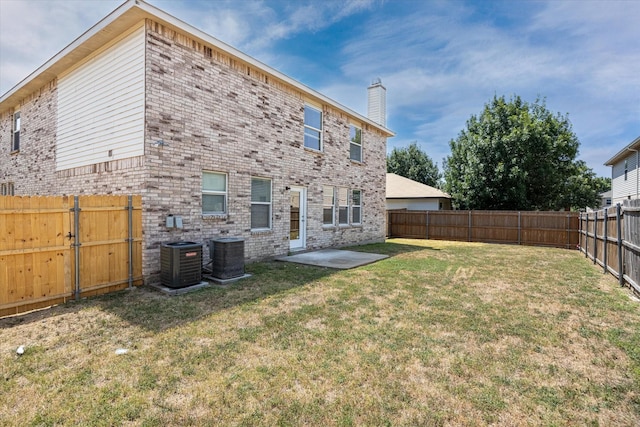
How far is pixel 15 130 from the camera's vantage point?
1236 cm

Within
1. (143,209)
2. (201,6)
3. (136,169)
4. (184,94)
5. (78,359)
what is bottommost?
(78,359)

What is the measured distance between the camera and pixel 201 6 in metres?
8.02

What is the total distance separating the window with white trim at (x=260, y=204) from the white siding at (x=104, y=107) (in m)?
3.24

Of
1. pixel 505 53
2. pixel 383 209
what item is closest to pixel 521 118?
pixel 505 53

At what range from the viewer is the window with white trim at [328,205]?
1200 cm

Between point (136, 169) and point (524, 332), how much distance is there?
7516 millimetres

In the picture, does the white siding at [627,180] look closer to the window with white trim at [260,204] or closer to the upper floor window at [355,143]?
the upper floor window at [355,143]

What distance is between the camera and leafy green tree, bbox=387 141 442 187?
36938mm

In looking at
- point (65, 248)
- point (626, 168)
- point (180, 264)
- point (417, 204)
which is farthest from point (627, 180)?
point (65, 248)

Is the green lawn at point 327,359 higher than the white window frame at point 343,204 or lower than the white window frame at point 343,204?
lower

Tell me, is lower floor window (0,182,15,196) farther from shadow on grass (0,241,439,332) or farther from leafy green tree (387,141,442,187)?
leafy green tree (387,141,442,187)

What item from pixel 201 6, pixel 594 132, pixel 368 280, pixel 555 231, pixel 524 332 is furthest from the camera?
pixel 594 132

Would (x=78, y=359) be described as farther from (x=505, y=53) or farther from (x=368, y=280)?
(x=505, y=53)

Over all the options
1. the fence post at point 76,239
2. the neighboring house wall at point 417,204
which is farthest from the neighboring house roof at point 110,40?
the neighboring house wall at point 417,204
